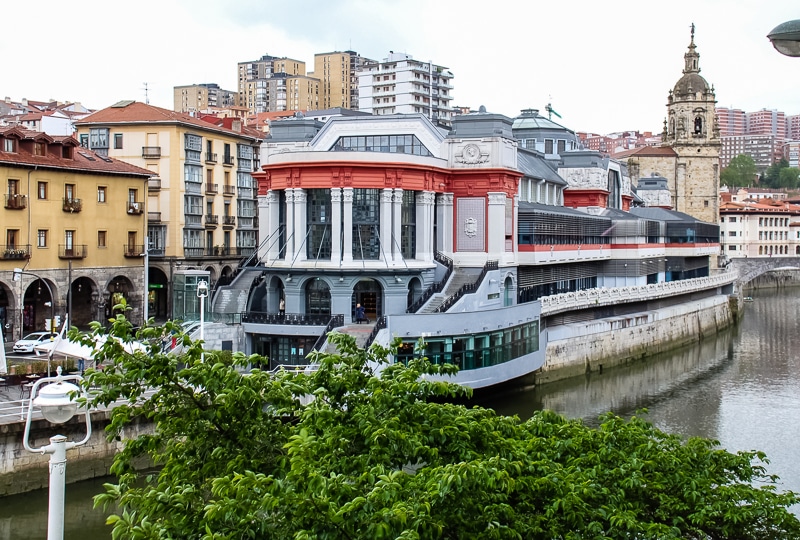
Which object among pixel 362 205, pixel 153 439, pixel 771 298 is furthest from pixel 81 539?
pixel 771 298

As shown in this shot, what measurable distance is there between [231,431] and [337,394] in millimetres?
2331

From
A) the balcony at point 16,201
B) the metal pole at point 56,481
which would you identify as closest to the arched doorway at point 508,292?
the balcony at point 16,201

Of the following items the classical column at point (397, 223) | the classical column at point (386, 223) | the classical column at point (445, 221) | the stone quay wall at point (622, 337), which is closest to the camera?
the classical column at point (386, 223)

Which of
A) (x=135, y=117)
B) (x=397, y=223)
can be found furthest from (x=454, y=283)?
(x=135, y=117)

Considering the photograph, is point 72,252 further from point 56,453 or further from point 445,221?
point 56,453

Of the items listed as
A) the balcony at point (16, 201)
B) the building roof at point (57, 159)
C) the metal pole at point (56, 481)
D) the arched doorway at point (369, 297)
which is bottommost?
the metal pole at point (56, 481)

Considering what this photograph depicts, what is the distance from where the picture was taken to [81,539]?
27203 mm

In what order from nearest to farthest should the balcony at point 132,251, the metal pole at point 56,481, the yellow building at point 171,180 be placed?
the metal pole at point 56,481
the balcony at point 132,251
the yellow building at point 171,180

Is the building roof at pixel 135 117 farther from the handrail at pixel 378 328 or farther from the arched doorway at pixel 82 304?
the handrail at pixel 378 328

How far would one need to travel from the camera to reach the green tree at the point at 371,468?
13539 millimetres

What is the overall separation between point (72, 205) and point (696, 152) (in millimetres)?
93074

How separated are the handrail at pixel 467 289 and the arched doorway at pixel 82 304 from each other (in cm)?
2404

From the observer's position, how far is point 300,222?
164ft

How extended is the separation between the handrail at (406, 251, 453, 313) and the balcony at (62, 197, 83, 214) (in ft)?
70.0
